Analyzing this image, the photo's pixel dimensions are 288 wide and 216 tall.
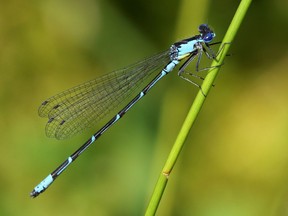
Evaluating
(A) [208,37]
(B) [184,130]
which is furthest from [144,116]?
(B) [184,130]

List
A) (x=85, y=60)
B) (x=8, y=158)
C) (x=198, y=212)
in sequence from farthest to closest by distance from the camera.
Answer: (x=85, y=60)
(x=8, y=158)
(x=198, y=212)

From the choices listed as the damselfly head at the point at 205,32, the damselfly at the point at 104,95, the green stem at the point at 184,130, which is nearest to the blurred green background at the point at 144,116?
the damselfly at the point at 104,95

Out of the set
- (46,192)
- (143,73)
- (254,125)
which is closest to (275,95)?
(254,125)

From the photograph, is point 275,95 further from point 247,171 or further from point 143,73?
point 143,73

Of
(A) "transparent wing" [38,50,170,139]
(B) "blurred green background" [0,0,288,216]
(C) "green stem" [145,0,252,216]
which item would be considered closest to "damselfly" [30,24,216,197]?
(A) "transparent wing" [38,50,170,139]

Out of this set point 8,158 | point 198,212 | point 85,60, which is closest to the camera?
point 198,212

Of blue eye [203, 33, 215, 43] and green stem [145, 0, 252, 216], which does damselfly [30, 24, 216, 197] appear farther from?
green stem [145, 0, 252, 216]

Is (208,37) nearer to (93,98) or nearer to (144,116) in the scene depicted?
(144,116)

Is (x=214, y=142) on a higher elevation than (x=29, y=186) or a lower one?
higher
